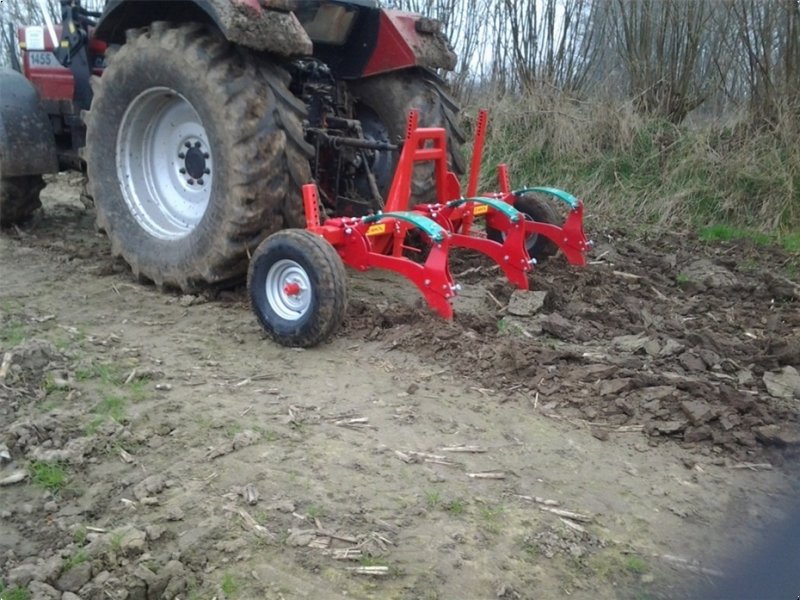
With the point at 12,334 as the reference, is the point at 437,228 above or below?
above

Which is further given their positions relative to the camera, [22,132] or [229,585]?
[22,132]

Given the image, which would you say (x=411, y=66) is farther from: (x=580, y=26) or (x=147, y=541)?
(x=580, y=26)

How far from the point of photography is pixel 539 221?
568cm

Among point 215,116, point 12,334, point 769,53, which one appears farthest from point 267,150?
point 769,53

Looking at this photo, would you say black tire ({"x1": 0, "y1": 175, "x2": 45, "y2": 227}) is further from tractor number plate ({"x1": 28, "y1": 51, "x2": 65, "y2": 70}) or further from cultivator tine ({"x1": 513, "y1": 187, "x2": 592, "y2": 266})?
cultivator tine ({"x1": 513, "y1": 187, "x2": 592, "y2": 266})

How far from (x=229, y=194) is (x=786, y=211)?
531 centimetres

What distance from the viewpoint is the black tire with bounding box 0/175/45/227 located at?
20.6 ft

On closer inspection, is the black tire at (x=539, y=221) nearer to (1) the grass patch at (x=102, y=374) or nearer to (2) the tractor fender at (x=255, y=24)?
(2) the tractor fender at (x=255, y=24)

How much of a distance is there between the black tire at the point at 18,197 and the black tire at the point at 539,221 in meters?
3.40

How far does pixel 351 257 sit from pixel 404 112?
1.59 meters

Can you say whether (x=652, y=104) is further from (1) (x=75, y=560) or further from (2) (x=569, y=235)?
(1) (x=75, y=560)

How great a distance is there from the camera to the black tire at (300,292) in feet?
13.2

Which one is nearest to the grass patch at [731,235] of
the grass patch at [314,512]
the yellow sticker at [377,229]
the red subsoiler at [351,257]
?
the red subsoiler at [351,257]

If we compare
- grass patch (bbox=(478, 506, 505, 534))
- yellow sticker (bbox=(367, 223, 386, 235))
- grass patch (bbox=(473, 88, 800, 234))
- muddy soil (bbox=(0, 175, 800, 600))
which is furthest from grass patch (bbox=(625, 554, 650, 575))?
grass patch (bbox=(473, 88, 800, 234))
